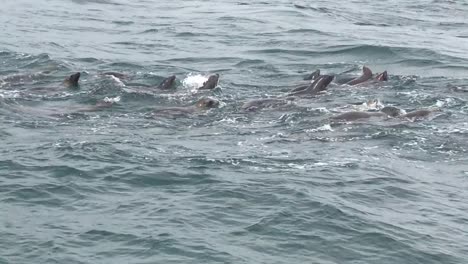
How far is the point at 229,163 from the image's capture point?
16906 mm

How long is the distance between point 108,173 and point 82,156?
3.52ft

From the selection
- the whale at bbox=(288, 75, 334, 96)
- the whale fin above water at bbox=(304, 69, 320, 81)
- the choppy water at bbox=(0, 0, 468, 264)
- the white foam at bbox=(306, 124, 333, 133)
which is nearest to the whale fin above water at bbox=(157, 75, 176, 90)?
the choppy water at bbox=(0, 0, 468, 264)

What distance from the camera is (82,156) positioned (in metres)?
17.2

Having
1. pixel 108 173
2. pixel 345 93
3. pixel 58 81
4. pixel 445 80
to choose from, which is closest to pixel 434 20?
pixel 445 80

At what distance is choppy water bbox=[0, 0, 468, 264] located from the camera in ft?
44.2

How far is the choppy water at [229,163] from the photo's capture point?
1346cm

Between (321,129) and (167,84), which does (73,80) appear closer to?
(167,84)

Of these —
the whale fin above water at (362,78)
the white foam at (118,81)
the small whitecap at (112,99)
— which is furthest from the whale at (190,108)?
the whale fin above water at (362,78)

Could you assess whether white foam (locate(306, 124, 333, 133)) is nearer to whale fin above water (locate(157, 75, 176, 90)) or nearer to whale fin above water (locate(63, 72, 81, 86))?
whale fin above water (locate(157, 75, 176, 90))

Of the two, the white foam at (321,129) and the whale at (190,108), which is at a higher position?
the white foam at (321,129)

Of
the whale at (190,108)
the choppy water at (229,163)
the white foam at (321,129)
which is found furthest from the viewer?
the whale at (190,108)

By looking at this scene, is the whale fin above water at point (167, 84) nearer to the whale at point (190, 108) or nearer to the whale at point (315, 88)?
the whale at point (190, 108)

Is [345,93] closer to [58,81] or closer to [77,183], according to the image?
[58,81]

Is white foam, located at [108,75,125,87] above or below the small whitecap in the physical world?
below
